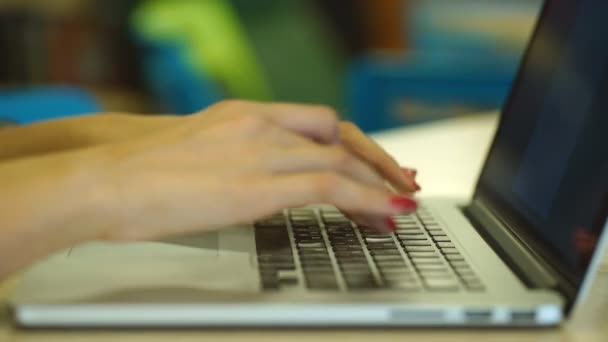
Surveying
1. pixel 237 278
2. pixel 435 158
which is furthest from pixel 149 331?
pixel 435 158

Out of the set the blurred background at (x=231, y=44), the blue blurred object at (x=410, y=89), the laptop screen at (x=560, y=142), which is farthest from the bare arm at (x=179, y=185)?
the blurred background at (x=231, y=44)

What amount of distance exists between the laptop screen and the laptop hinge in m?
0.01

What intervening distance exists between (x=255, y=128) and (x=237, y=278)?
0.36 ft

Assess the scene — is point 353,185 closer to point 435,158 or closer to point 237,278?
point 237,278

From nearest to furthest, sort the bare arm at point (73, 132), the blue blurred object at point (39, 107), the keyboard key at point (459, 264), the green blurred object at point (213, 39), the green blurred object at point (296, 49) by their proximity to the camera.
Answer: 1. the keyboard key at point (459, 264)
2. the bare arm at point (73, 132)
3. the blue blurred object at point (39, 107)
4. the green blurred object at point (213, 39)
5. the green blurred object at point (296, 49)

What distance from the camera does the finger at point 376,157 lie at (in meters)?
0.72

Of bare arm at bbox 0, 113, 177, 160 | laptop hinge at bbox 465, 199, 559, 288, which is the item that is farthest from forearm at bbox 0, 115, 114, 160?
laptop hinge at bbox 465, 199, 559, 288

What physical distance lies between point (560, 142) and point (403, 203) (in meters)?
0.18

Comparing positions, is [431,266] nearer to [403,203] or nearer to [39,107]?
[403,203]

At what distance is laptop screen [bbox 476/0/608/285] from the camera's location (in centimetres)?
61

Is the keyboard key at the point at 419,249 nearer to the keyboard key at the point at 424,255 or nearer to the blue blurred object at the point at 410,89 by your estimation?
the keyboard key at the point at 424,255

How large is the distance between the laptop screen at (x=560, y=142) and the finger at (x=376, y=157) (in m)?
0.11

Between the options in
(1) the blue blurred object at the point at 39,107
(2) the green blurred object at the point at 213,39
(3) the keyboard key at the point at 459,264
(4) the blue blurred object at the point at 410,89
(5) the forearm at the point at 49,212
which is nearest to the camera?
(5) the forearm at the point at 49,212

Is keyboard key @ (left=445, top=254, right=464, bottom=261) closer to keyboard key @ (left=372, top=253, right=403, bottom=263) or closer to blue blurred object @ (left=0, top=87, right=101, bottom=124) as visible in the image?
keyboard key @ (left=372, top=253, right=403, bottom=263)
